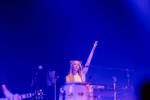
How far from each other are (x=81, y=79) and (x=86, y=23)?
2.06 meters

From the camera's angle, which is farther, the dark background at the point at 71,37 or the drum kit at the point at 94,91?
the dark background at the point at 71,37

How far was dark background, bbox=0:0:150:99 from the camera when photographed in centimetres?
699

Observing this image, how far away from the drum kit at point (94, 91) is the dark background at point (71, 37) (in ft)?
1.34

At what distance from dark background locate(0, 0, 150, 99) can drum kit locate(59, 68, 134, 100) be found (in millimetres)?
410

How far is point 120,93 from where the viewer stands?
7070 millimetres

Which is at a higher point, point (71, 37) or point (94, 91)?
point (71, 37)

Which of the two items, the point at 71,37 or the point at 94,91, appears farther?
the point at 71,37

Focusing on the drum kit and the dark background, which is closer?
the drum kit

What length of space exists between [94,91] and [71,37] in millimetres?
1780

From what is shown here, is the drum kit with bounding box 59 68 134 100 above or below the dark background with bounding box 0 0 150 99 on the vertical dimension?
below

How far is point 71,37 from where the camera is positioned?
25.8ft

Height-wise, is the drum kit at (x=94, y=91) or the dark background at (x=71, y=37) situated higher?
the dark background at (x=71, y=37)

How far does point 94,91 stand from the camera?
6.64 meters

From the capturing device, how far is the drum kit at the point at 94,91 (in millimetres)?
5809
